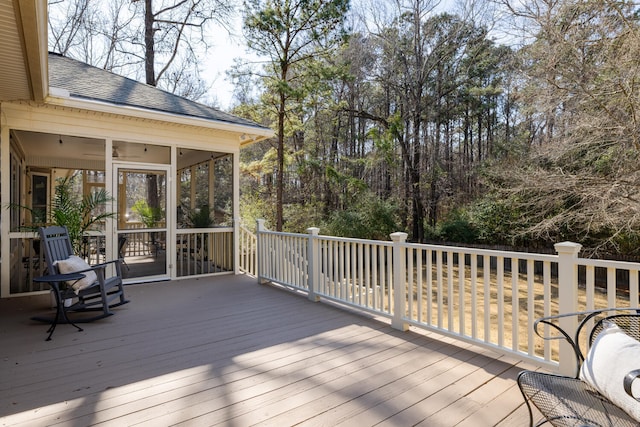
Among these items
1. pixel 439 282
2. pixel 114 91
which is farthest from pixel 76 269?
pixel 439 282

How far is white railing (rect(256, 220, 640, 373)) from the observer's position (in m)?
2.35

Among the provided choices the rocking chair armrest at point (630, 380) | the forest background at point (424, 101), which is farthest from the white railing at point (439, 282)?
the forest background at point (424, 101)

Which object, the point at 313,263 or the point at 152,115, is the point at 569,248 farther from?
the point at 152,115

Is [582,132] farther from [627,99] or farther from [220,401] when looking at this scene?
[220,401]

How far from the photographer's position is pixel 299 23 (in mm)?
8906

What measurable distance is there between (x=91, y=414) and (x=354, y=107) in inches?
527

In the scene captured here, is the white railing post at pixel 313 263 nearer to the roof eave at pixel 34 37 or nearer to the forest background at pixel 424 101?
the roof eave at pixel 34 37

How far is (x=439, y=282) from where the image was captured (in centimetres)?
297

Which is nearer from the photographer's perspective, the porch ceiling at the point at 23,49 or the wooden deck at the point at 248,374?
the wooden deck at the point at 248,374

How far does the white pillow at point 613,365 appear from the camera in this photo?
1424 mm

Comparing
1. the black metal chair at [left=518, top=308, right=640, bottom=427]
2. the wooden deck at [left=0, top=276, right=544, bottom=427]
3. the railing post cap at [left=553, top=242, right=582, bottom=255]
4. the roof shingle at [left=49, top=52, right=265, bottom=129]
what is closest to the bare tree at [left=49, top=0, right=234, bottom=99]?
the roof shingle at [left=49, top=52, right=265, bottom=129]

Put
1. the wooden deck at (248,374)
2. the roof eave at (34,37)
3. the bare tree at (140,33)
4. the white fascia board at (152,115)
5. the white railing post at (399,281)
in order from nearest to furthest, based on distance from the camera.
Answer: the wooden deck at (248,374), the roof eave at (34,37), the white railing post at (399,281), the white fascia board at (152,115), the bare tree at (140,33)

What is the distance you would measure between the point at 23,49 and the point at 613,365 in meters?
4.45

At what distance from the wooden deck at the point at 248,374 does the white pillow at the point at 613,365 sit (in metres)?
0.60
